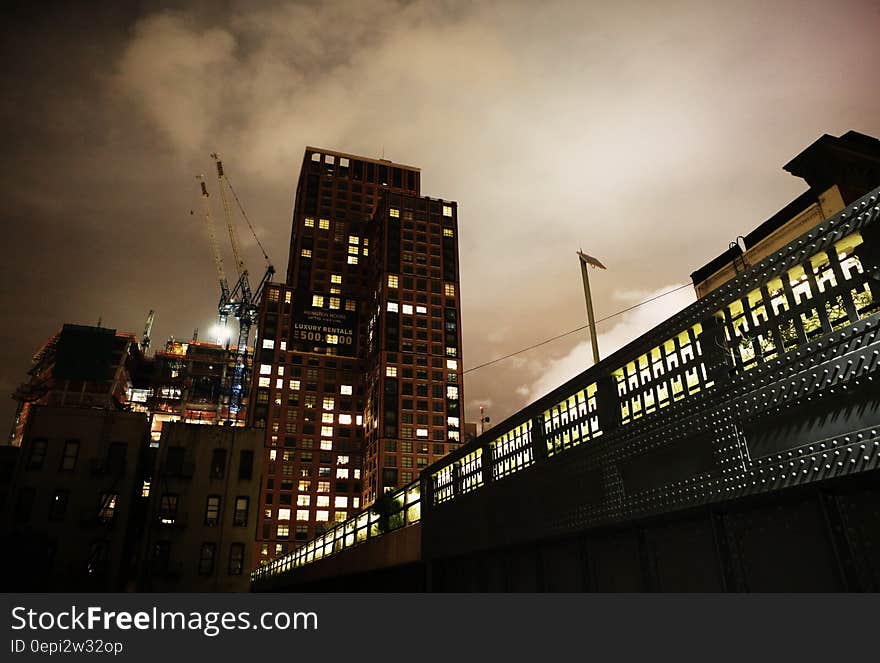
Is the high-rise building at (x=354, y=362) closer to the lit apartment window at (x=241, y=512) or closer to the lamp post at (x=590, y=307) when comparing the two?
the lit apartment window at (x=241, y=512)

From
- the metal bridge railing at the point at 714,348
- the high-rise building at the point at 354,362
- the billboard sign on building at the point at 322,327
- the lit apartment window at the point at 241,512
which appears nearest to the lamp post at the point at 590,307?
the metal bridge railing at the point at 714,348

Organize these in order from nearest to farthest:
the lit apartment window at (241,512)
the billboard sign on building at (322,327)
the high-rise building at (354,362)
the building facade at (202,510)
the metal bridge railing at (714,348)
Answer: the metal bridge railing at (714,348), the building facade at (202,510), the lit apartment window at (241,512), the high-rise building at (354,362), the billboard sign on building at (322,327)

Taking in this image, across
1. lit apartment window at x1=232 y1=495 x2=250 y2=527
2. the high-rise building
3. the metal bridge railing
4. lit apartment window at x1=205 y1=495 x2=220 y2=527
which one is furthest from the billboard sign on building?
the metal bridge railing

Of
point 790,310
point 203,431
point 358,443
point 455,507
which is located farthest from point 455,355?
point 790,310

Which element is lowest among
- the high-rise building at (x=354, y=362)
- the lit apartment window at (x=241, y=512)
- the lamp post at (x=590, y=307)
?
the lit apartment window at (x=241, y=512)

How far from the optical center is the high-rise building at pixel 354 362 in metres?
114

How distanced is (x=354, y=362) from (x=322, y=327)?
11.1 meters

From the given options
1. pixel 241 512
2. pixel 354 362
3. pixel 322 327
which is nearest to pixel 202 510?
pixel 241 512

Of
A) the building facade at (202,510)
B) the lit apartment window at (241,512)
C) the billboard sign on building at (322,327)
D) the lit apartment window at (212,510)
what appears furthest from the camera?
the billboard sign on building at (322,327)

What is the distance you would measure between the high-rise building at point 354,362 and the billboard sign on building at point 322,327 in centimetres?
24

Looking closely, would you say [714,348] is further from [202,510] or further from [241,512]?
[202,510]

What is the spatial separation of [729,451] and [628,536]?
8.77ft
